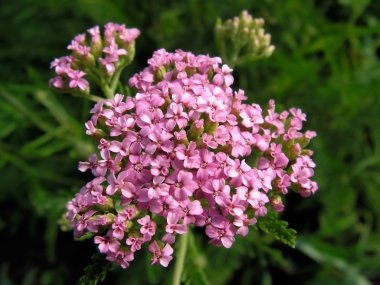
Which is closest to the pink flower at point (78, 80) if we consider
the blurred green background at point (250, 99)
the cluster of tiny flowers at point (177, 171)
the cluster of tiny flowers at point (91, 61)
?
the cluster of tiny flowers at point (91, 61)

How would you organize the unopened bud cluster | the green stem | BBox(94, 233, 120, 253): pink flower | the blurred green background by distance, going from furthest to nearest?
the blurred green background → the unopened bud cluster → the green stem → BBox(94, 233, 120, 253): pink flower

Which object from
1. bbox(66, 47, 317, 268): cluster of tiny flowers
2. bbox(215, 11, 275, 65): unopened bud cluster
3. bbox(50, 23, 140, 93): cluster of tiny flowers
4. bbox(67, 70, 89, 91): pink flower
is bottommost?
bbox(66, 47, 317, 268): cluster of tiny flowers

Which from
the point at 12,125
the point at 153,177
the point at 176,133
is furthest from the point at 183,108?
the point at 12,125

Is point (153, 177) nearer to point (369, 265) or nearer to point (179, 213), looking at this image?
point (179, 213)

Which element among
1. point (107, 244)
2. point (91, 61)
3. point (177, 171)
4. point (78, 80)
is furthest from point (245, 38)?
point (107, 244)

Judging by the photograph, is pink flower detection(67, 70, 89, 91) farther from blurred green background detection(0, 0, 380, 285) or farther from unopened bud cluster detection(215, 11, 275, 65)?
blurred green background detection(0, 0, 380, 285)

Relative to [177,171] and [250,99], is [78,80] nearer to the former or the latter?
[177,171]

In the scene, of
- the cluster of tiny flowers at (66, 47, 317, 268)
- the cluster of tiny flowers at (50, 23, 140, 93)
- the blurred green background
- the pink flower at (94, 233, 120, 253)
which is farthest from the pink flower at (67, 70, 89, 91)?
the blurred green background
